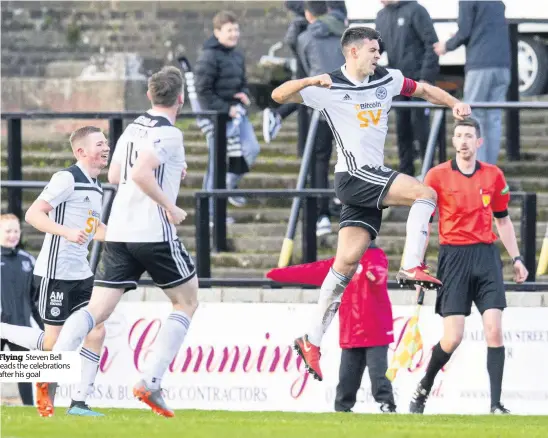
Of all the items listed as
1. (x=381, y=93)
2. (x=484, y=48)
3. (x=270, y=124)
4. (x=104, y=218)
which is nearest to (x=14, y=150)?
(x=104, y=218)

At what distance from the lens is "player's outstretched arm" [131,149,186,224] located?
39.4 ft

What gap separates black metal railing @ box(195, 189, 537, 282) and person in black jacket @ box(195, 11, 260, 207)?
1.46 meters

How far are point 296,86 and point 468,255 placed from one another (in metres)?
2.52

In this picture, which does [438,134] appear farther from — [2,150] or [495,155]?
[2,150]

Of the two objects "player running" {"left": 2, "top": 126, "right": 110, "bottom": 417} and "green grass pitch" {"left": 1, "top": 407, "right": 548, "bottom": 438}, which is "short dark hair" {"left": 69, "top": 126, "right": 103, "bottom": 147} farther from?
"green grass pitch" {"left": 1, "top": 407, "right": 548, "bottom": 438}

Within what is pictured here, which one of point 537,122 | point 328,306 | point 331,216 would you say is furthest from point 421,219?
point 537,122

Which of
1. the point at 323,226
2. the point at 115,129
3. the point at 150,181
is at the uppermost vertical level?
the point at 115,129

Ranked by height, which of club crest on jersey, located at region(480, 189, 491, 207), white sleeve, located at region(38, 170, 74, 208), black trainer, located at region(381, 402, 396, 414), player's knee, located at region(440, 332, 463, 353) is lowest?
black trainer, located at region(381, 402, 396, 414)

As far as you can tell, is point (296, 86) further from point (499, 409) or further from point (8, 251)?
point (8, 251)

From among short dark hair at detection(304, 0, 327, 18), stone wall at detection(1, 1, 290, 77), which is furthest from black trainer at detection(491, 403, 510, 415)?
stone wall at detection(1, 1, 290, 77)

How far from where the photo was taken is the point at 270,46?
2748 cm

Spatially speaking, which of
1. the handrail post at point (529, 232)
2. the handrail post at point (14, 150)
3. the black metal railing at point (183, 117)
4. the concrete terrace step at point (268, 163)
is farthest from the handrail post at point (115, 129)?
the handrail post at point (529, 232)

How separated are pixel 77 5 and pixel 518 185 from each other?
39.7ft

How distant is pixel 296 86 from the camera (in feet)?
40.1
